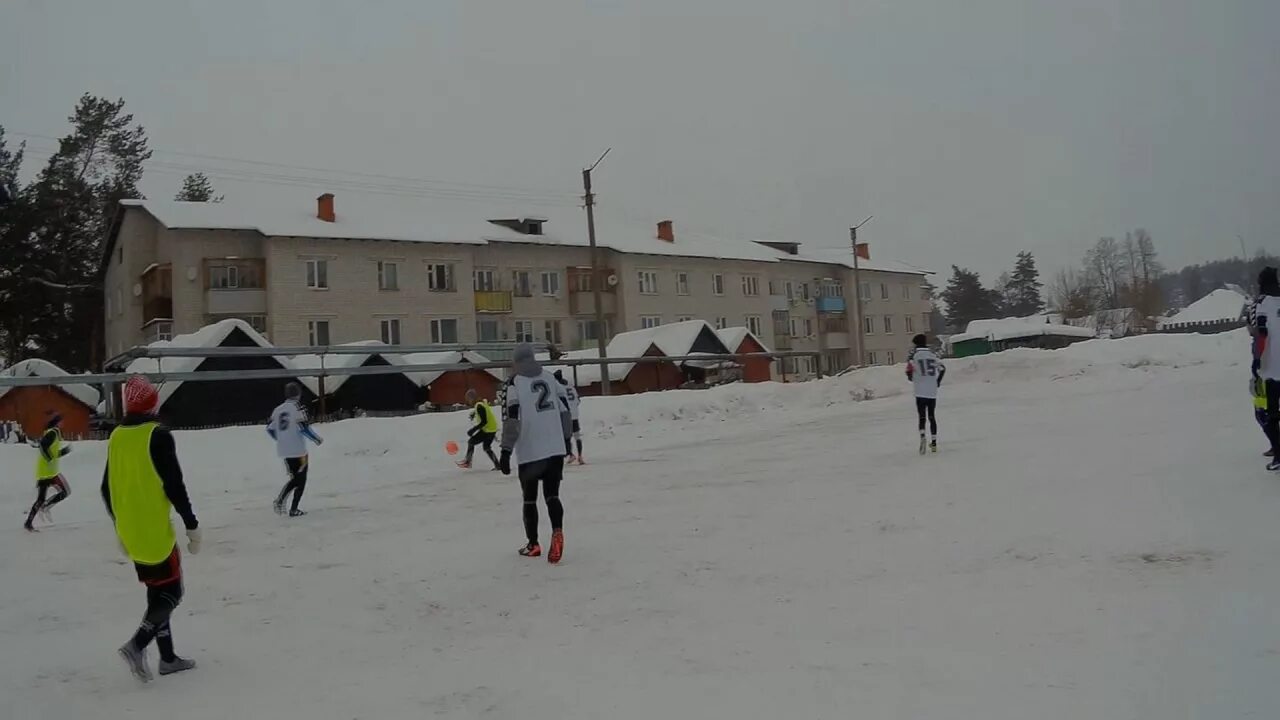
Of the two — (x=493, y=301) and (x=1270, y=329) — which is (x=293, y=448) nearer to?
(x=1270, y=329)

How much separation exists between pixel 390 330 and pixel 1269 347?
41415mm

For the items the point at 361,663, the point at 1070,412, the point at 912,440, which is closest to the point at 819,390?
the point at 1070,412

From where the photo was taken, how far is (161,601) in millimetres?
5816

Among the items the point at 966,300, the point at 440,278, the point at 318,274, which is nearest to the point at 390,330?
the point at 440,278

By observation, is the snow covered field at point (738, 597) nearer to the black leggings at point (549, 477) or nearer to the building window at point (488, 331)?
the black leggings at point (549, 477)

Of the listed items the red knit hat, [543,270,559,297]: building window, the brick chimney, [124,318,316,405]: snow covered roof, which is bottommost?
the red knit hat

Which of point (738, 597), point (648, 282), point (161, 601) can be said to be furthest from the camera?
point (648, 282)

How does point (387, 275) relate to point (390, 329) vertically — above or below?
above

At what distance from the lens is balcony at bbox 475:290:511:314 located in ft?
161

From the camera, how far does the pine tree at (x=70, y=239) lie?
47656mm

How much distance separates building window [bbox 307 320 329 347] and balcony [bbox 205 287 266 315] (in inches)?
83.6

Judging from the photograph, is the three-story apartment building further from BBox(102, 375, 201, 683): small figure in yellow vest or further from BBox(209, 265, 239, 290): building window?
BBox(102, 375, 201, 683): small figure in yellow vest

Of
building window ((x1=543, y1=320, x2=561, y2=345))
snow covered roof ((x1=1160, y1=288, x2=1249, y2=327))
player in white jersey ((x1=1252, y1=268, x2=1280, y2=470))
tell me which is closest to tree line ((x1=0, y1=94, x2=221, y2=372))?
building window ((x1=543, y1=320, x2=561, y2=345))

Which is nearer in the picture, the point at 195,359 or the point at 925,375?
the point at 925,375
